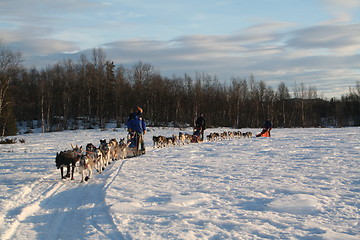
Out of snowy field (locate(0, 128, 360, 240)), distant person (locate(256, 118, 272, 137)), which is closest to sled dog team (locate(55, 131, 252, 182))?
snowy field (locate(0, 128, 360, 240))

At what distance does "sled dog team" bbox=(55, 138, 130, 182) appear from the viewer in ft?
22.0

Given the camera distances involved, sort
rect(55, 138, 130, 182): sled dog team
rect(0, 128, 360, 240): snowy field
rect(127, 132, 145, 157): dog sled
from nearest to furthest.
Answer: rect(0, 128, 360, 240): snowy field → rect(55, 138, 130, 182): sled dog team → rect(127, 132, 145, 157): dog sled

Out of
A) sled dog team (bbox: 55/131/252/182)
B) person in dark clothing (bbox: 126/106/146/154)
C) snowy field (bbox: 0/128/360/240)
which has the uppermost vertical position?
person in dark clothing (bbox: 126/106/146/154)

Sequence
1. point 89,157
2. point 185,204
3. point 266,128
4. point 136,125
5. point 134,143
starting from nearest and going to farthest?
point 185,204 → point 89,157 → point 136,125 → point 134,143 → point 266,128

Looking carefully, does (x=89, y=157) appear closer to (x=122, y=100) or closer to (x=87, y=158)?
(x=87, y=158)

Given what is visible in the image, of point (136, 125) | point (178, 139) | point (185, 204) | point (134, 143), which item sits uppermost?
point (136, 125)

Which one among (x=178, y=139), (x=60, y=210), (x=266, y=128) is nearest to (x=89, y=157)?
(x=60, y=210)

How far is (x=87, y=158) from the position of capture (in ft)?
22.4

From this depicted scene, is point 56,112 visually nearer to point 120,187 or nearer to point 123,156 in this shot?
point 123,156

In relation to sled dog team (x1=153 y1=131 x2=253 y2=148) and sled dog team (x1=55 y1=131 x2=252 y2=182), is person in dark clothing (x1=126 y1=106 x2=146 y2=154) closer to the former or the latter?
sled dog team (x1=55 y1=131 x2=252 y2=182)

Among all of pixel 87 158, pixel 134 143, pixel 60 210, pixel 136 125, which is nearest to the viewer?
pixel 60 210

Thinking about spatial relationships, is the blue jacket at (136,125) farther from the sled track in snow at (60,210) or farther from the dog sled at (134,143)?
the sled track in snow at (60,210)

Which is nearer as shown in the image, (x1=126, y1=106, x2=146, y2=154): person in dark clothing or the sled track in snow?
the sled track in snow

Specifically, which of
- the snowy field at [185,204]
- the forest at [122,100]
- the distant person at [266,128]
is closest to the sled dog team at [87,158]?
the snowy field at [185,204]
